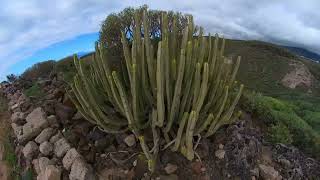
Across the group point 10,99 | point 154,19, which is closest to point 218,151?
point 154,19

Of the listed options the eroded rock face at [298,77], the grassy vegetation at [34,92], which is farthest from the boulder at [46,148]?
the eroded rock face at [298,77]

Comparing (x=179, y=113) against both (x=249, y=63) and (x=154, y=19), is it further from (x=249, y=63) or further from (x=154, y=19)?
(x=249, y=63)

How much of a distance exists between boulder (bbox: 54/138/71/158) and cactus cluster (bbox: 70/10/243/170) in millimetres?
448

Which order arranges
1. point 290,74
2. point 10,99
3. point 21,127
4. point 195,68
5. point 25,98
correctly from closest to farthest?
point 195,68, point 21,127, point 25,98, point 10,99, point 290,74

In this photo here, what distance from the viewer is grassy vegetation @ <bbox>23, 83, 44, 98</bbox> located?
7404 millimetres

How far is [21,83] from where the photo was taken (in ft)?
27.8

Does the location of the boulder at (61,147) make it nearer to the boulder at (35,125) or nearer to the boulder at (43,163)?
the boulder at (43,163)

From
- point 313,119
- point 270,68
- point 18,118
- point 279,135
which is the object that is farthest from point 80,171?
point 270,68

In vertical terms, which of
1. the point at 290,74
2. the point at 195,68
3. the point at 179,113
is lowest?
the point at 290,74

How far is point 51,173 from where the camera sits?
5605 mm

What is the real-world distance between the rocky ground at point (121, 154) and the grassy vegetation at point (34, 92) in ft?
1.35

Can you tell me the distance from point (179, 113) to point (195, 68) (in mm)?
580

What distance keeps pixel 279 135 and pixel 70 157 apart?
305 cm

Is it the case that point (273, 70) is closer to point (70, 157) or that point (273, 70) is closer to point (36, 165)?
point (36, 165)
